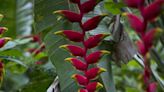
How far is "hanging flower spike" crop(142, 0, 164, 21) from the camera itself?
33.9 inches

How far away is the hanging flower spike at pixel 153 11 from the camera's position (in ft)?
2.83

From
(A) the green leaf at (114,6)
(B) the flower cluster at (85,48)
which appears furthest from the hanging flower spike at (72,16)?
(A) the green leaf at (114,6)

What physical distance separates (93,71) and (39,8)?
0.58 meters

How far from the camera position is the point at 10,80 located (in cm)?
273

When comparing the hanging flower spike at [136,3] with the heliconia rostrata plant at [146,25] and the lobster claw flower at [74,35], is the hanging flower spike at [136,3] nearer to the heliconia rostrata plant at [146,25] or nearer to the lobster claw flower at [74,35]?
the heliconia rostrata plant at [146,25]

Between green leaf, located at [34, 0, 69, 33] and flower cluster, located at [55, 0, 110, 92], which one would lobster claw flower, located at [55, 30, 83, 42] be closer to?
flower cluster, located at [55, 0, 110, 92]

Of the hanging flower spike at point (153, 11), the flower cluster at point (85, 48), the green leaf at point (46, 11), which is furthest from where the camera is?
the green leaf at point (46, 11)

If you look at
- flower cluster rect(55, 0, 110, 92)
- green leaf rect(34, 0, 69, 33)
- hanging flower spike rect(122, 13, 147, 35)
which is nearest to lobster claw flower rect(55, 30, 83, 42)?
flower cluster rect(55, 0, 110, 92)

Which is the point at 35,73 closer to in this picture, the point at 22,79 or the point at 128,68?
the point at 22,79

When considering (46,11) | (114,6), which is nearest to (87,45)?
(114,6)

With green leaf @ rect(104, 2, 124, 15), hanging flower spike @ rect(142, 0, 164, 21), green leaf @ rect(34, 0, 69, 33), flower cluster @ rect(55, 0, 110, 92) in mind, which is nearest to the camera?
hanging flower spike @ rect(142, 0, 164, 21)

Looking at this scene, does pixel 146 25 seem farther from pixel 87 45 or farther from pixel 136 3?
pixel 87 45

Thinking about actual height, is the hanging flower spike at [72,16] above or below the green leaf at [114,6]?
above

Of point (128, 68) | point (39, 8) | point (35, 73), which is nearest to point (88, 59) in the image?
point (39, 8)
